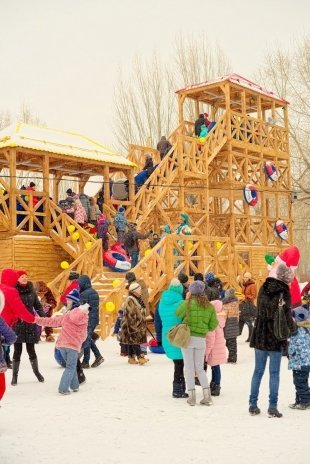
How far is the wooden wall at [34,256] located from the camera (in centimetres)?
1752

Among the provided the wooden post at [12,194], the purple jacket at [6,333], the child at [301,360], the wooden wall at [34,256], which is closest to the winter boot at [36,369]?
the purple jacket at [6,333]

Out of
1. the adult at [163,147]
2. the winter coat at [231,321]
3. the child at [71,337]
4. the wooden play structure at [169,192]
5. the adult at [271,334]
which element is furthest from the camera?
the adult at [163,147]

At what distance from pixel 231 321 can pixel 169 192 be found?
11.0m

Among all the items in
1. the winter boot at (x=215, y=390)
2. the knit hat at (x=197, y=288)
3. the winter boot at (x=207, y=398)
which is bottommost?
the winter boot at (x=215, y=390)

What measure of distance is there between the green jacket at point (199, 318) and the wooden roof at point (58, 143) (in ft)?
37.4

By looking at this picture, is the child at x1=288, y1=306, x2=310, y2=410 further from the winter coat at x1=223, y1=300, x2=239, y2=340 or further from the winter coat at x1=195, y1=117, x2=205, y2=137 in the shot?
the winter coat at x1=195, y1=117, x2=205, y2=137

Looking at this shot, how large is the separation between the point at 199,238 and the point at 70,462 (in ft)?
37.2

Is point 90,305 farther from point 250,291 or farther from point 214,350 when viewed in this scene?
point 250,291

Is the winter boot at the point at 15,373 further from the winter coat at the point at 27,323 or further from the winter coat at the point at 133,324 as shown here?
the winter coat at the point at 133,324

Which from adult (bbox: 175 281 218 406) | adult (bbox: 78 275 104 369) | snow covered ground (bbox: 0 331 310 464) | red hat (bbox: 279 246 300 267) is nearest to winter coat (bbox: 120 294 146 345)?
adult (bbox: 78 275 104 369)

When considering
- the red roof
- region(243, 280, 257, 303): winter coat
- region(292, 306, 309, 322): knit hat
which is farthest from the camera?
the red roof

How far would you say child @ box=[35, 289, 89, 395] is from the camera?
317 inches

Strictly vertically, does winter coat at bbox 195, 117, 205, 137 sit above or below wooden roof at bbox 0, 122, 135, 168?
above

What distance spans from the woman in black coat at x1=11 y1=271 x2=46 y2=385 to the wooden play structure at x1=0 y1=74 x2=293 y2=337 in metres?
5.00
